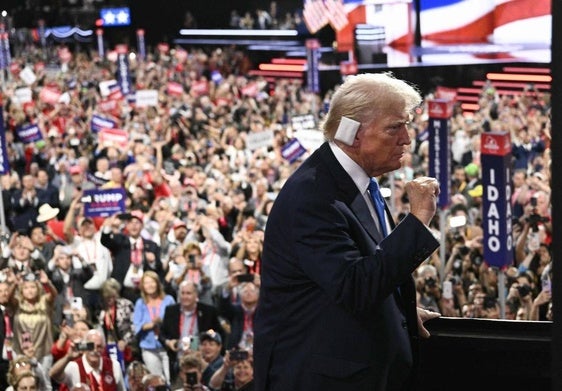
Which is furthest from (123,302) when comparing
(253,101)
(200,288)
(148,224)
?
(253,101)

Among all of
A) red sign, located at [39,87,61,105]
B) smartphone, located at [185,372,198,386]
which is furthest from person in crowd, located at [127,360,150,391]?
red sign, located at [39,87,61,105]

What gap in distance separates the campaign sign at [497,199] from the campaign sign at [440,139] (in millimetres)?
2105

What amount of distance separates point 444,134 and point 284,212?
9191mm

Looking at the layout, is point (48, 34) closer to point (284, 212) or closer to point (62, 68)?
point (62, 68)

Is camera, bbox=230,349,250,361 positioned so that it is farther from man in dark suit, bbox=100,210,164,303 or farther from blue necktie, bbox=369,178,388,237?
blue necktie, bbox=369,178,388,237

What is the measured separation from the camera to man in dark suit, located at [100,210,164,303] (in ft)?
33.1

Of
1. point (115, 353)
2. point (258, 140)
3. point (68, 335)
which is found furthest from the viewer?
point (258, 140)

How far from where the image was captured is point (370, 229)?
2697mm

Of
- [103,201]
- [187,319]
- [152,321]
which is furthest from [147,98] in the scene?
[187,319]

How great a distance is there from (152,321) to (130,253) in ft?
6.99

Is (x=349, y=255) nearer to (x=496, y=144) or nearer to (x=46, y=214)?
(x=496, y=144)

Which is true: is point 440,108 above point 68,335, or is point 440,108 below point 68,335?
above

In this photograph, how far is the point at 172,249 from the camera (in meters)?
11.3

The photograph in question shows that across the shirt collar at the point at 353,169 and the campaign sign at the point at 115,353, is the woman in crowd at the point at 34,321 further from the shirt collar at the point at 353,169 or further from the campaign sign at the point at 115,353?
the shirt collar at the point at 353,169
